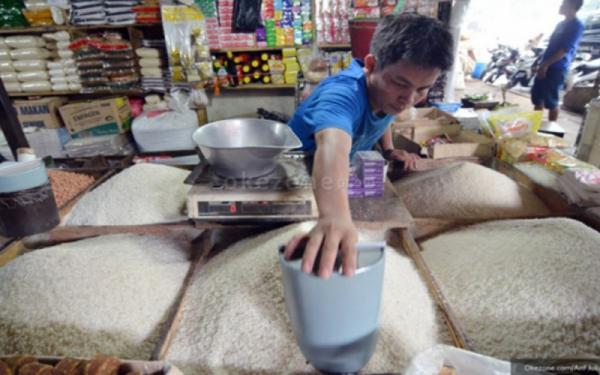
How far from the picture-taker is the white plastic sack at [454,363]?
51 cm

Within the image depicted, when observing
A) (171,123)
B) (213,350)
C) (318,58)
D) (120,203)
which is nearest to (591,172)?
(213,350)

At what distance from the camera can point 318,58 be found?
9.39 ft

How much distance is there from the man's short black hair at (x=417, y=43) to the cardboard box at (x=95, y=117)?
2578 millimetres

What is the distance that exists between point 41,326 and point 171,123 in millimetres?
2349

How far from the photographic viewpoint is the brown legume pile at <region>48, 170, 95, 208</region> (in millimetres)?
1351

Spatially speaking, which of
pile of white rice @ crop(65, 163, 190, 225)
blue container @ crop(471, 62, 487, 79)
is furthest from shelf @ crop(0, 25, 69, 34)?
blue container @ crop(471, 62, 487, 79)

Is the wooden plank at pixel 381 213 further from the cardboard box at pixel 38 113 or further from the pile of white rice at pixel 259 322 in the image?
the cardboard box at pixel 38 113

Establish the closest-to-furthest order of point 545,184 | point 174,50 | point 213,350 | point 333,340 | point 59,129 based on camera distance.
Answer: point 333,340 < point 213,350 < point 545,184 < point 174,50 < point 59,129

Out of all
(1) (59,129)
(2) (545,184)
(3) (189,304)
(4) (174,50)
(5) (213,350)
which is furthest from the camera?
(1) (59,129)

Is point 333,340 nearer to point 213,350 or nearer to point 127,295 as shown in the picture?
point 213,350

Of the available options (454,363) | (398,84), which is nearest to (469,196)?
(398,84)

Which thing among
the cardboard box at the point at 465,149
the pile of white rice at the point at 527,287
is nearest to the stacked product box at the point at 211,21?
the cardboard box at the point at 465,149

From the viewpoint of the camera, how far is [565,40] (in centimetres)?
354

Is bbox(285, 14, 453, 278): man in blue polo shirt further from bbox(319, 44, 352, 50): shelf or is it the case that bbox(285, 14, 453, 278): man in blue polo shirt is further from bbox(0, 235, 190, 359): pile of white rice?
bbox(319, 44, 352, 50): shelf
